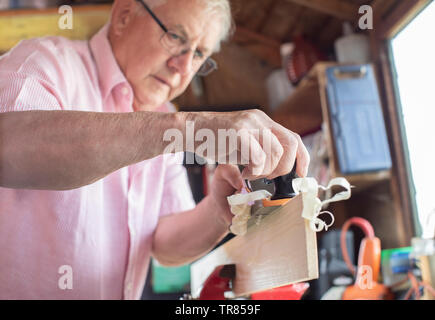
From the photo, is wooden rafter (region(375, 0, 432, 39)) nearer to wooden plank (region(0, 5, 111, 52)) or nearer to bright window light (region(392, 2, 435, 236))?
bright window light (region(392, 2, 435, 236))

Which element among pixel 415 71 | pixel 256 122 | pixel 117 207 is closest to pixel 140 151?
pixel 256 122

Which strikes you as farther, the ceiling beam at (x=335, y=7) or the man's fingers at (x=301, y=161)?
the ceiling beam at (x=335, y=7)

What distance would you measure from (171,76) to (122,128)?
31 cm

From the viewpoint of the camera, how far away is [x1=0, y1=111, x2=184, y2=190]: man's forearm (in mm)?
495

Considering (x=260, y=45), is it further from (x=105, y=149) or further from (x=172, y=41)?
(x=105, y=149)

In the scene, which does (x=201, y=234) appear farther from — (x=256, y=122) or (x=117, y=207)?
(x=256, y=122)

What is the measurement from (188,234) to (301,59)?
4.01 feet

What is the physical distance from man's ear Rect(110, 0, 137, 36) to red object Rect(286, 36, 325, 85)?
1.22m

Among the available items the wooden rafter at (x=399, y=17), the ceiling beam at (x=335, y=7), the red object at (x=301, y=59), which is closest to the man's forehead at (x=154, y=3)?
the wooden rafter at (x=399, y=17)

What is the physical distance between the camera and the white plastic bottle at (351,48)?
72.6 inches

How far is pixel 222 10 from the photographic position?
81 cm

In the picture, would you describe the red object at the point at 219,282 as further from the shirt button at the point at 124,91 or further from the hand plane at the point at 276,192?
the shirt button at the point at 124,91

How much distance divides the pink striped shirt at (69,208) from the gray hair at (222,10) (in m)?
0.14

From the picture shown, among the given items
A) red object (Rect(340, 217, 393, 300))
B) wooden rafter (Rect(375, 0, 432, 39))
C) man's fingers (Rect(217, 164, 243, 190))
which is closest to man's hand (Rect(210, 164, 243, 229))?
man's fingers (Rect(217, 164, 243, 190))
